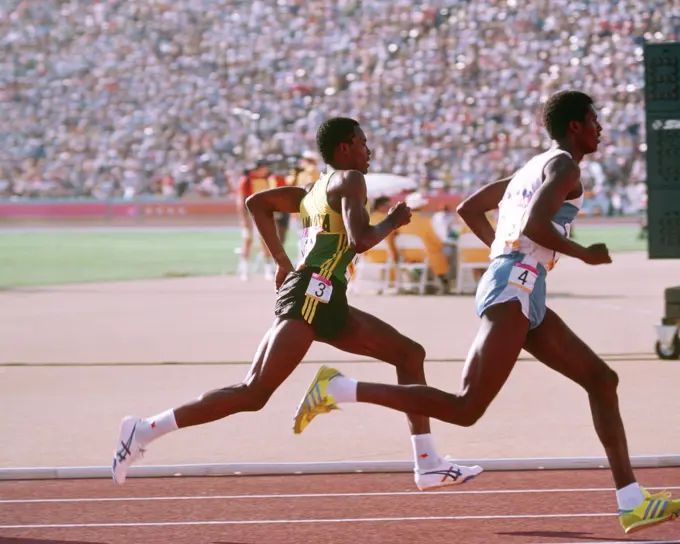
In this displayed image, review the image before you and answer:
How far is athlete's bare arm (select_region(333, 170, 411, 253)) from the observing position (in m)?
5.94

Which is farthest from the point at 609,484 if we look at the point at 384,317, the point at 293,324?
the point at 384,317

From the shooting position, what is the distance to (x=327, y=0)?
58.9 meters

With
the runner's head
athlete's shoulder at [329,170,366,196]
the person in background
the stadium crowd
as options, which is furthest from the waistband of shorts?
the stadium crowd

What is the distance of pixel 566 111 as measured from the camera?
231 inches

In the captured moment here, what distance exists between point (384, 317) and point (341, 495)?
10.5 m

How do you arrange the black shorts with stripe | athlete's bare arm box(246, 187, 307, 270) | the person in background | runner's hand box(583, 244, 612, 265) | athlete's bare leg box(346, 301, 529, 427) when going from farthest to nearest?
1. the person in background
2. athlete's bare arm box(246, 187, 307, 270)
3. the black shorts with stripe
4. athlete's bare leg box(346, 301, 529, 427)
5. runner's hand box(583, 244, 612, 265)

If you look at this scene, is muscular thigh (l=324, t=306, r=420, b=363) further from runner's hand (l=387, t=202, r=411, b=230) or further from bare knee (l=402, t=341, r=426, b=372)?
runner's hand (l=387, t=202, r=411, b=230)

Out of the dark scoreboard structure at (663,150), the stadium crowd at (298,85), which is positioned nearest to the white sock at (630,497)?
the dark scoreboard structure at (663,150)

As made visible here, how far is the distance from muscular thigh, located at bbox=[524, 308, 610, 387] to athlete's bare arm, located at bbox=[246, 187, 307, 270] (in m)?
1.40

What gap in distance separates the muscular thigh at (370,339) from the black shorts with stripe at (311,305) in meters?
0.08

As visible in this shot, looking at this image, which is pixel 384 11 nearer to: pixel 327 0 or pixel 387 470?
pixel 327 0

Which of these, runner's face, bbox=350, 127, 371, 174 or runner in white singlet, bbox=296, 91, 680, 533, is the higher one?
runner's face, bbox=350, 127, 371, 174

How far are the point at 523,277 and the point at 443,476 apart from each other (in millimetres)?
1111

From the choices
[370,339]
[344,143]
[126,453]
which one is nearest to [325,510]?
[370,339]
